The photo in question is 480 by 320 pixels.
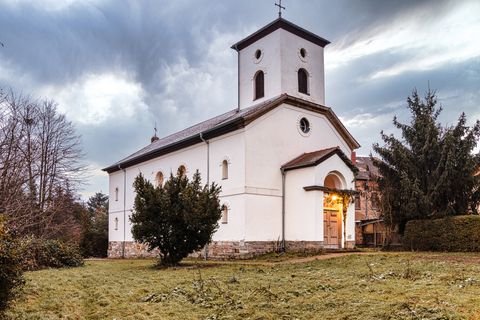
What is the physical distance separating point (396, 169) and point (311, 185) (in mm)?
4650

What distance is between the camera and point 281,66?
78.9 feet

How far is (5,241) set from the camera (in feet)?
26.2

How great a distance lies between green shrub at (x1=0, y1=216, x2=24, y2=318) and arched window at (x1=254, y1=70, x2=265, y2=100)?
18.6 metres

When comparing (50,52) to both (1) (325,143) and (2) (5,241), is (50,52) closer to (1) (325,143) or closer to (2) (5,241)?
(2) (5,241)

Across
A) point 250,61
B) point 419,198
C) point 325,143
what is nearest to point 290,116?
point 325,143

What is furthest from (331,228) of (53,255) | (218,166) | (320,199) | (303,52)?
(53,255)

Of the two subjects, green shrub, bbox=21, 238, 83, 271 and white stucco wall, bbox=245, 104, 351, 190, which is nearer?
green shrub, bbox=21, 238, 83, 271

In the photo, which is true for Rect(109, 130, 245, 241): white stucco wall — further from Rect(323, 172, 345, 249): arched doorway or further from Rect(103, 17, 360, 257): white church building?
Rect(323, 172, 345, 249): arched doorway

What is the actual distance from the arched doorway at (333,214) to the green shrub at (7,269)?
15569mm

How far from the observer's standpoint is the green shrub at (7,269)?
7512 mm

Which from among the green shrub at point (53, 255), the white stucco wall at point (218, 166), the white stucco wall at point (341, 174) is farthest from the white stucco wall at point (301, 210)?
the green shrub at point (53, 255)

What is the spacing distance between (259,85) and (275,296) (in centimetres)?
1787

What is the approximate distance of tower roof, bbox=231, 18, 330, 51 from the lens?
2434 cm

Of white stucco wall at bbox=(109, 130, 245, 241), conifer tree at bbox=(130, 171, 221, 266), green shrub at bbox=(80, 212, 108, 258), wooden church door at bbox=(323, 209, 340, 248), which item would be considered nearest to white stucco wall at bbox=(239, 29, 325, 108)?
white stucco wall at bbox=(109, 130, 245, 241)
